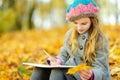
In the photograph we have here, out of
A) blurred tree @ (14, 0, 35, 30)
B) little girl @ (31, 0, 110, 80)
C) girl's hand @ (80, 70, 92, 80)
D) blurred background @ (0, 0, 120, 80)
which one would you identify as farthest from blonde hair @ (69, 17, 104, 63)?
blurred tree @ (14, 0, 35, 30)

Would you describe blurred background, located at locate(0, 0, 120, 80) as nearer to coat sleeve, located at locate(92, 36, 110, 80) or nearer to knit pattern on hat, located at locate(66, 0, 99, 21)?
coat sleeve, located at locate(92, 36, 110, 80)

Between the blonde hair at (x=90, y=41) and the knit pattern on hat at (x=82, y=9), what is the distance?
9 cm

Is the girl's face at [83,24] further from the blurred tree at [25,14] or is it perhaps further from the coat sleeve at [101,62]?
the blurred tree at [25,14]

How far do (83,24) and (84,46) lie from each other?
0.73 ft

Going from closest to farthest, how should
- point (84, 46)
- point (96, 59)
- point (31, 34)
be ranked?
1. point (96, 59)
2. point (84, 46)
3. point (31, 34)

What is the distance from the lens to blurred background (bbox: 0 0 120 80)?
587cm

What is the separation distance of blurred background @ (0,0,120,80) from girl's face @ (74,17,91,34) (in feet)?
3.18

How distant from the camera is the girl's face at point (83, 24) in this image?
4.29 meters

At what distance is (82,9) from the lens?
4.32 m

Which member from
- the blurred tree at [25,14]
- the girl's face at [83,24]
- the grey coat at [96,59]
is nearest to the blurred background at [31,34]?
the blurred tree at [25,14]

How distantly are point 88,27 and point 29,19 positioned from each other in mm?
25757

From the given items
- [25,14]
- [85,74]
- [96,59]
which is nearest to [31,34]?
[25,14]

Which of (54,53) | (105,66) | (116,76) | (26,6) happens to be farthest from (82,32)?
(26,6)

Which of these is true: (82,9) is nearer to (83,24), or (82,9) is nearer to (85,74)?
(83,24)
